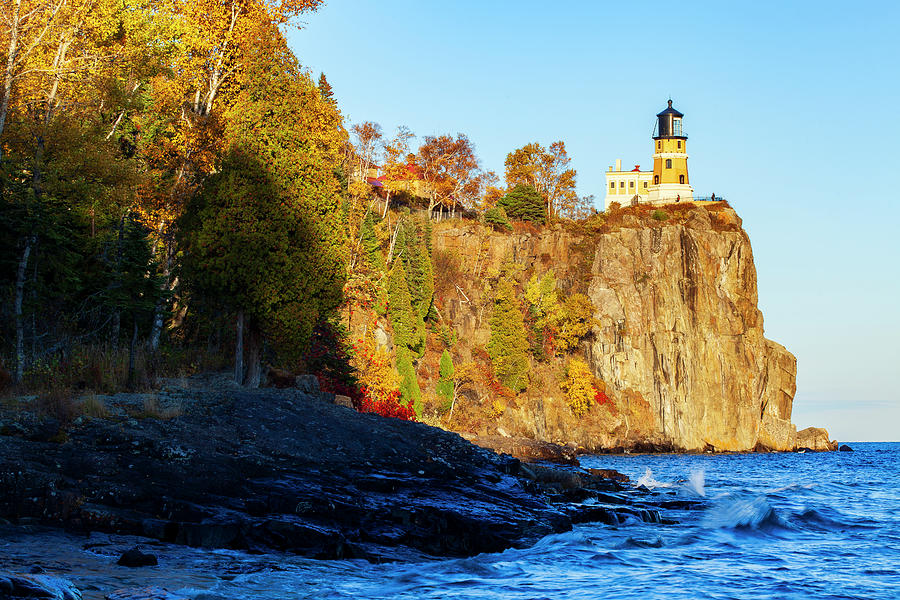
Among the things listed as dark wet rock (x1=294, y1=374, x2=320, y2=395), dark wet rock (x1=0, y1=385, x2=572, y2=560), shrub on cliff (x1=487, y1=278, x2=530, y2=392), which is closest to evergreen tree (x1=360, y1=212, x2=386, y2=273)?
shrub on cliff (x1=487, y1=278, x2=530, y2=392)

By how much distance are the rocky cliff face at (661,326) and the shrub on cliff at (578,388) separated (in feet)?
2.99

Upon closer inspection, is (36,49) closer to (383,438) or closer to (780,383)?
(383,438)

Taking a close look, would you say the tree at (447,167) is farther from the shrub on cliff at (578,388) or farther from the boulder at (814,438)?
the boulder at (814,438)

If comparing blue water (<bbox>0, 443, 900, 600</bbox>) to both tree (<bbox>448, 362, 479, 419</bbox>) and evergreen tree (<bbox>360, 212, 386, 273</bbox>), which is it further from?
tree (<bbox>448, 362, 479, 419</bbox>)

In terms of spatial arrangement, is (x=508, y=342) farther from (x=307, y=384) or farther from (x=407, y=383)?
(x=307, y=384)

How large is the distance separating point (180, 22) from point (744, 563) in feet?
94.7

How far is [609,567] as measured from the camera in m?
15.7

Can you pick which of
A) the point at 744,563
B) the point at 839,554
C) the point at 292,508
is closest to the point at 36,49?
the point at 292,508

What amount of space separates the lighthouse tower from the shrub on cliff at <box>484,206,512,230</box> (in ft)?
96.9

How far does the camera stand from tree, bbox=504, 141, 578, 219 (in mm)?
97062

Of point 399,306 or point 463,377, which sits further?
point 463,377

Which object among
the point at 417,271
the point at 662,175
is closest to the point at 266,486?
the point at 417,271

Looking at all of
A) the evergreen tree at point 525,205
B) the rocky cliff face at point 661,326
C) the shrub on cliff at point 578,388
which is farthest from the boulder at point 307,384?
the evergreen tree at point 525,205

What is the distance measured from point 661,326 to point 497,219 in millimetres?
23639
